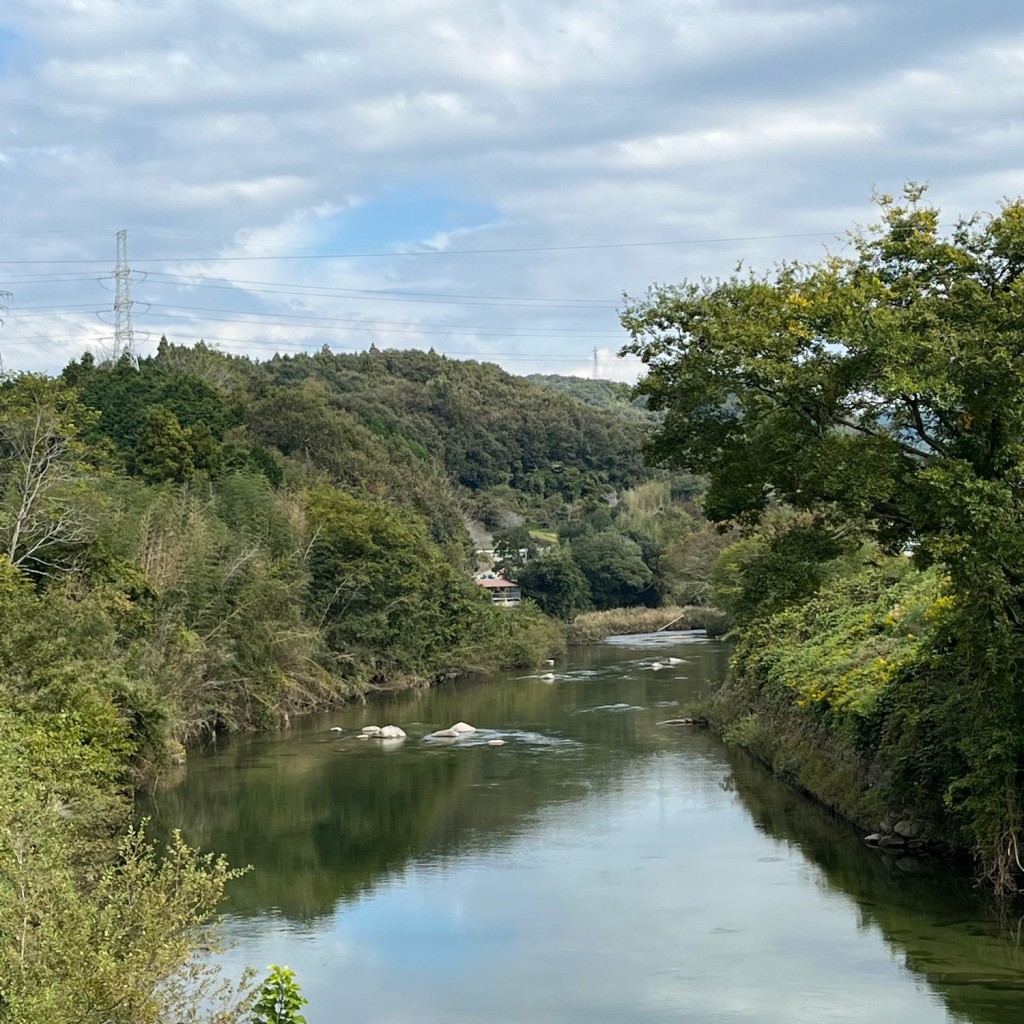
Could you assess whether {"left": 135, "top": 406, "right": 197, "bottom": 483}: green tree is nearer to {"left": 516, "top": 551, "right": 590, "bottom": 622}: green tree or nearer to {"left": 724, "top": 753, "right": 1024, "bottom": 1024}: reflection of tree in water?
{"left": 724, "top": 753, "right": 1024, "bottom": 1024}: reflection of tree in water

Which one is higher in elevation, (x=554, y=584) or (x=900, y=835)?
(x=554, y=584)

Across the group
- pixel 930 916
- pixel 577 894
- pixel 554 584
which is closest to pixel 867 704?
pixel 930 916

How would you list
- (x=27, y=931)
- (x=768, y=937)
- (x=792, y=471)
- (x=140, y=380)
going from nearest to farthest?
(x=27, y=931) → (x=768, y=937) → (x=792, y=471) → (x=140, y=380)

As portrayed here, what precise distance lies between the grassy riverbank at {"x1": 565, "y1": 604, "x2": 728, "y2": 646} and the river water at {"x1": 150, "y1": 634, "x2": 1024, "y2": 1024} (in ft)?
134

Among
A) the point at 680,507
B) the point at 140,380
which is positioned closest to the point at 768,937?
the point at 140,380

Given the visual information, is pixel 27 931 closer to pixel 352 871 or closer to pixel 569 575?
pixel 352 871

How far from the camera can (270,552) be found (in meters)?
49.9

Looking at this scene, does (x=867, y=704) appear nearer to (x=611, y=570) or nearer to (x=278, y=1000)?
(x=278, y=1000)

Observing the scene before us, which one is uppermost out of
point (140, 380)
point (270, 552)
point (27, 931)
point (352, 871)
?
point (140, 380)

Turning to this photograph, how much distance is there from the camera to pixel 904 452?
19.0 m

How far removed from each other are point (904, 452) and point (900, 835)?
287 inches

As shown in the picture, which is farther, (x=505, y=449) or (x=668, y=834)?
(x=505, y=449)

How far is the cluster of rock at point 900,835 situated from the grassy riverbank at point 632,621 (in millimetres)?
53877

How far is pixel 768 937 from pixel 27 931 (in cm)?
1151
